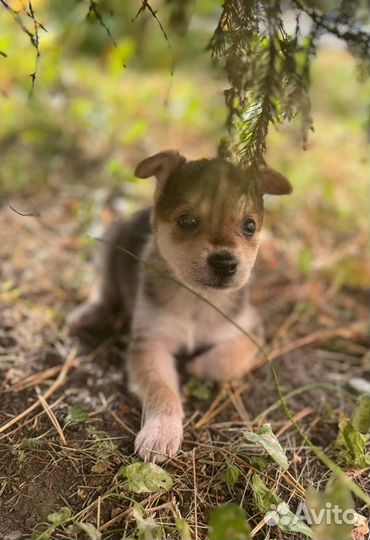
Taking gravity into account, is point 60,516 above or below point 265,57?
below

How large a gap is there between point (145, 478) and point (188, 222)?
4.95ft

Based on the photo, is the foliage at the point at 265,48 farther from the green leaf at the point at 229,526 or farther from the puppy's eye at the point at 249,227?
the green leaf at the point at 229,526

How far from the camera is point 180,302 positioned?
389 cm

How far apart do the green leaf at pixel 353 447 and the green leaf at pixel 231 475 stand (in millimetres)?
674

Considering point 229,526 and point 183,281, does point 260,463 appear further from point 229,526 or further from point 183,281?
point 183,281

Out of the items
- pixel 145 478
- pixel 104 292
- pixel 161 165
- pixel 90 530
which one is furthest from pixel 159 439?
pixel 104 292

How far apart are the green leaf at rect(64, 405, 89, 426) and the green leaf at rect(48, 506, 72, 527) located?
2.23 feet

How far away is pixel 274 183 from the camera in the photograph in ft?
11.3

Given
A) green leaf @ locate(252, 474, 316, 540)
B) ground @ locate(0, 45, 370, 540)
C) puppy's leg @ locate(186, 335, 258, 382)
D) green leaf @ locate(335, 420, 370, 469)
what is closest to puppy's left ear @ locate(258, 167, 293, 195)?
ground @ locate(0, 45, 370, 540)

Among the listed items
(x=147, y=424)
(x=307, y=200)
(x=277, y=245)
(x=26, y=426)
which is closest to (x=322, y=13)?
(x=147, y=424)

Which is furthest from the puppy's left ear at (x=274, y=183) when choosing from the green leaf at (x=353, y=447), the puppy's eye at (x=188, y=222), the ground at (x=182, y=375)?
the green leaf at (x=353, y=447)

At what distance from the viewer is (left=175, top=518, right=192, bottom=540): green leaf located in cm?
244

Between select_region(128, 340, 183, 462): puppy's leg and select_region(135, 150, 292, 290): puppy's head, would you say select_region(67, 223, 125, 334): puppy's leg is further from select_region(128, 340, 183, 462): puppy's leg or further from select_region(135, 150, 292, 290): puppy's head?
select_region(135, 150, 292, 290): puppy's head

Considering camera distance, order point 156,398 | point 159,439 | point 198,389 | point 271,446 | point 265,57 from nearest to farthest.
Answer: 1. point 265,57
2. point 271,446
3. point 159,439
4. point 156,398
5. point 198,389
